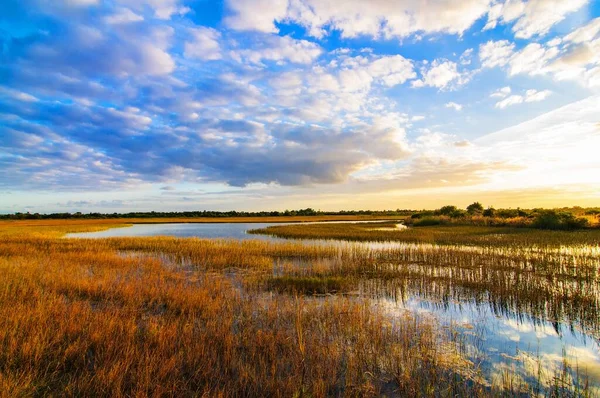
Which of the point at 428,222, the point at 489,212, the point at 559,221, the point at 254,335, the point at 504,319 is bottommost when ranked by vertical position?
the point at 504,319

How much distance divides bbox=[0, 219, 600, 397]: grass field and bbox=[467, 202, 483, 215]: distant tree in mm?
56096

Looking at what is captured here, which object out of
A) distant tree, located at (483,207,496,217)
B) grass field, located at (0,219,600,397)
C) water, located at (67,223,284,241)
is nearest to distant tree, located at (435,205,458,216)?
distant tree, located at (483,207,496,217)

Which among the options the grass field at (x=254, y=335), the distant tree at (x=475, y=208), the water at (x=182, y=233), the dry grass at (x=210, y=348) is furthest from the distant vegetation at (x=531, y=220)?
the dry grass at (x=210, y=348)

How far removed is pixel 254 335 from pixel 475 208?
72441 mm

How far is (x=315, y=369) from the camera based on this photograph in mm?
5766

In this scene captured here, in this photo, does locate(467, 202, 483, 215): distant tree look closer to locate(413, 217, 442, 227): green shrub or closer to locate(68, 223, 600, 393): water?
locate(413, 217, 442, 227): green shrub

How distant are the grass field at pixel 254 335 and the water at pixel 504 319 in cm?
12

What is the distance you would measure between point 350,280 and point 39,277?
12.7 m

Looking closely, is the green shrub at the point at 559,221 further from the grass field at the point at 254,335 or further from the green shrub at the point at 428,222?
the grass field at the point at 254,335

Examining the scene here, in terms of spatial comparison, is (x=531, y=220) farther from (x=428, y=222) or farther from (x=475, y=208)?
(x=475, y=208)

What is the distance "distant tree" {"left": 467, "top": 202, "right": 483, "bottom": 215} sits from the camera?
65.2 m

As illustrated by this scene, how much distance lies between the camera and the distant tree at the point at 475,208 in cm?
6524

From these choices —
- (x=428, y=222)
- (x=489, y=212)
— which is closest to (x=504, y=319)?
(x=428, y=222)

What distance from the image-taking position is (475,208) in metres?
67.8
